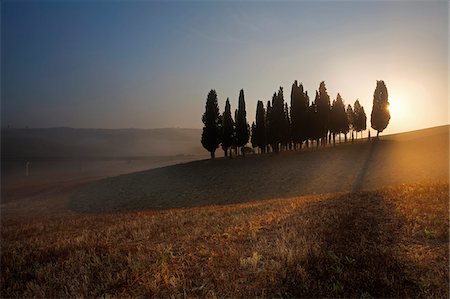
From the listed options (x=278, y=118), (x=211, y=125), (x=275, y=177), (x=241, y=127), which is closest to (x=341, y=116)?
(x=278, y=118)

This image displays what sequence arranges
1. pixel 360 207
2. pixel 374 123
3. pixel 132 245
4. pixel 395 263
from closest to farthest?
pixel 395 263, pixel 132 245, pixel 360 207, pixel 374 123

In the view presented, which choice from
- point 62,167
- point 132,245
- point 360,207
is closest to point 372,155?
point 360,207

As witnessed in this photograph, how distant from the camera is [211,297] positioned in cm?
615

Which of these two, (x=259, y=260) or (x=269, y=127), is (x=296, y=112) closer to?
(x=269, y=127)

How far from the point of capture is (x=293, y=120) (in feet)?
190

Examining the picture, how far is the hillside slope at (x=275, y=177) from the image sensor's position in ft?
112

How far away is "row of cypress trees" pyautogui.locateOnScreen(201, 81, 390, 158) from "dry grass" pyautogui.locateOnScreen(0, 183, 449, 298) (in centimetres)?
4659

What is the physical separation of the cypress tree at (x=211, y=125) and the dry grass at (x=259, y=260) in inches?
1849

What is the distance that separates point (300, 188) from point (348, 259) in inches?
1081

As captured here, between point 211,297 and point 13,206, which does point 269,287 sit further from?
point 13,206

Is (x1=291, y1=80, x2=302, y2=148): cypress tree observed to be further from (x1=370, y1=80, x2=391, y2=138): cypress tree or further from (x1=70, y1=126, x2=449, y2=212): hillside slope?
(x1=370, y1=80, x2=391, y2=138): cypress tree

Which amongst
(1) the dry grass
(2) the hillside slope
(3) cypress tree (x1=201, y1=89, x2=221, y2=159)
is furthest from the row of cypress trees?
(1) the dry grass

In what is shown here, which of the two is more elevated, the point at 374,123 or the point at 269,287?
the point at 374,123

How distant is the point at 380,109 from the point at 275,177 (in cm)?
2982
